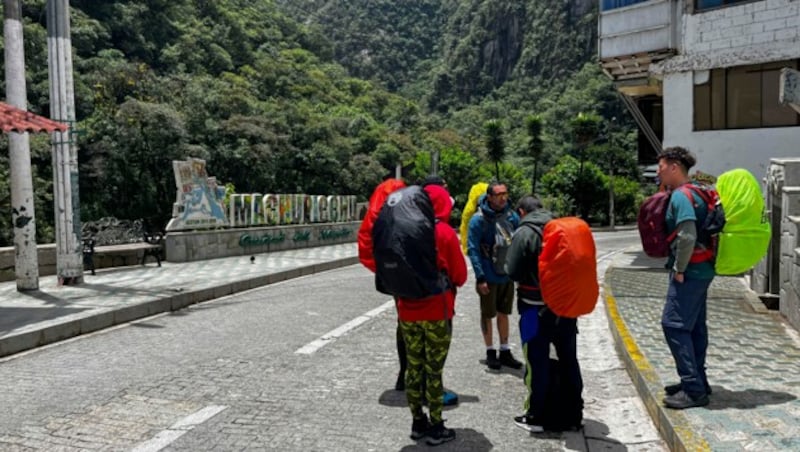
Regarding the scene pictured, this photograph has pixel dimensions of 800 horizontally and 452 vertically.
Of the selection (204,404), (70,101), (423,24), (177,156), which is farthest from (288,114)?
(423,24)

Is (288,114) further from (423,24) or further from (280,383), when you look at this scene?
(423,24)

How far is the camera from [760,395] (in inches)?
184

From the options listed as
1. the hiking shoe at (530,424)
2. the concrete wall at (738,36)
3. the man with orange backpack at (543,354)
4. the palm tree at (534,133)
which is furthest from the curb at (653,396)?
the palm tree at (534,133)

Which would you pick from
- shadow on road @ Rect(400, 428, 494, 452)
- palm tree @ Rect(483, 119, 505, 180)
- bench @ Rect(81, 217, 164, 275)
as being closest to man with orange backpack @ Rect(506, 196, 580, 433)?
shadow on road @ Rect(400, 428, 494, 452)

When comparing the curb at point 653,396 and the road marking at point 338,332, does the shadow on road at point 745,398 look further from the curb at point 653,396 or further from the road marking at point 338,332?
the road marking at point 338,332

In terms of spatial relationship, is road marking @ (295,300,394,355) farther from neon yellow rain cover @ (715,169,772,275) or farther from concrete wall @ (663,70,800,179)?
concrete wall @ (663,70,800,179)

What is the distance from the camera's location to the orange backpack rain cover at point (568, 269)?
404 cm

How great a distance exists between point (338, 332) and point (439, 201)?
382cm

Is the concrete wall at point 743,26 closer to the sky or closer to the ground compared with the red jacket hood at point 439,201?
closer to the sky

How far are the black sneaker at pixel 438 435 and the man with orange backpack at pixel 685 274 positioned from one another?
1.58 meters

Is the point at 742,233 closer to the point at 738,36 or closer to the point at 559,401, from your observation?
the point at 559,401

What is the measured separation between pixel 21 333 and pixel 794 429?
746cm

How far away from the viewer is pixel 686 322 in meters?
4.42

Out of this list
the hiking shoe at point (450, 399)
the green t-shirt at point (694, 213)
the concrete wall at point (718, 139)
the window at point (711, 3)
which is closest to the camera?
the green t-shirt at point (694, 213)
